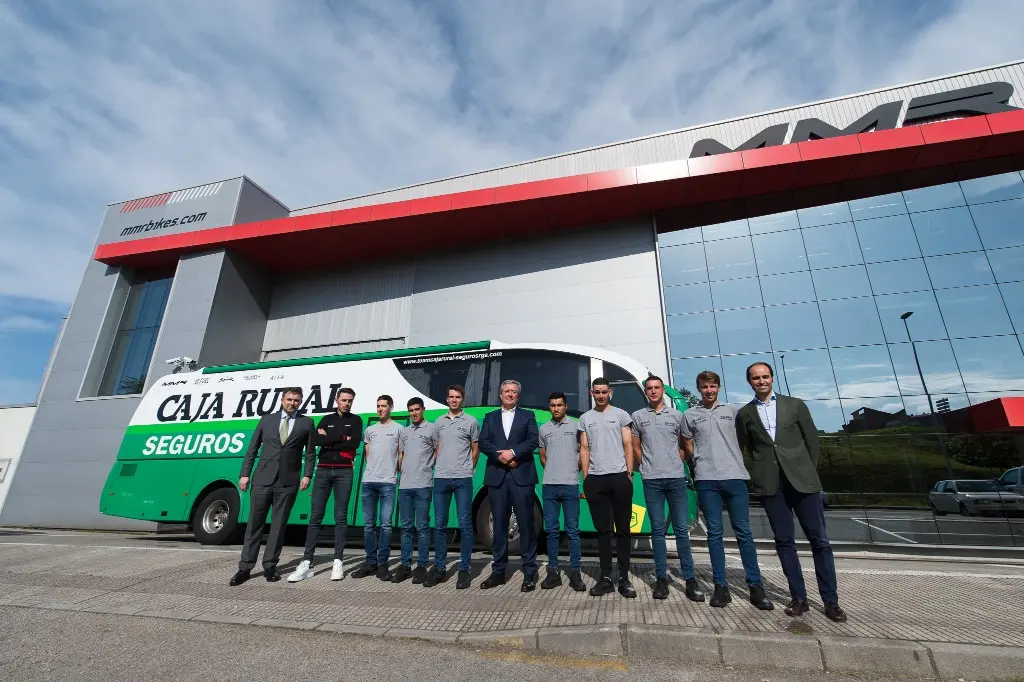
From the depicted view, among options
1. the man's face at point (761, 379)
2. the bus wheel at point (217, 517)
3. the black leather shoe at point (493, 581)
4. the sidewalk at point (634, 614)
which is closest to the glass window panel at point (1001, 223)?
the sidewalk at point (634, 614)

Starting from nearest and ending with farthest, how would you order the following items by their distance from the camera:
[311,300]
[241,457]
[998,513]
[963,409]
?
[241,457], [998,513], [963,409], [311,300]

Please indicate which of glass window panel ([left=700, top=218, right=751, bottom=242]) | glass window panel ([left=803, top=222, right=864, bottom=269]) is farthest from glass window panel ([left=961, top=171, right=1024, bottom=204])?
glass window panel ([left=700, top=218, right=751, bottom=242])

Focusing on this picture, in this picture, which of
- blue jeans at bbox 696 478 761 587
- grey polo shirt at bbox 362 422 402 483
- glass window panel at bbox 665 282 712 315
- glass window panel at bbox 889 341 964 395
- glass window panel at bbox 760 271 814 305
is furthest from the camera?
glass window panel at bbox 665 282 712 315

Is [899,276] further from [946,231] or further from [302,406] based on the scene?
[302,406]

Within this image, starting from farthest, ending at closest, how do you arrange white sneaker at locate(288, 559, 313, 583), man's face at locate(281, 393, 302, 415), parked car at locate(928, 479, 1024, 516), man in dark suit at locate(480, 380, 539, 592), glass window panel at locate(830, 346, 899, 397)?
glass window panel at locate(830, 346, 899, 397) → parked car at locate(928, 479, 1024, 516) → man's face at locate(281, 393, 302, 415) → white sneaker at locate(288, 559, 313, 583) → man in dark suit at locate(480, 380, 539, 592)

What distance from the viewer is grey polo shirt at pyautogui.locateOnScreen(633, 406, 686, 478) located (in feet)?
13.4

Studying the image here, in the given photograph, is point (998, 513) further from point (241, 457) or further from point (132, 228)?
point (132, 228)

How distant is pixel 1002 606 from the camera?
3766mm

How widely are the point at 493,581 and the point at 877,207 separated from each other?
52.3 feet

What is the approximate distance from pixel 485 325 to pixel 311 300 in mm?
7677

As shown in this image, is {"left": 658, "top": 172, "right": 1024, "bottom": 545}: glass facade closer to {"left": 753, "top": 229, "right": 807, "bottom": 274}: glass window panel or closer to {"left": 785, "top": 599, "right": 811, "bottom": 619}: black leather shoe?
{"left": 753, "top": 229, "right": 807, "bottom": 274}: glass window panel

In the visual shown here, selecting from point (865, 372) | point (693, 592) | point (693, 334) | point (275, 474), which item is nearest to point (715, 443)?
point (693, 592)

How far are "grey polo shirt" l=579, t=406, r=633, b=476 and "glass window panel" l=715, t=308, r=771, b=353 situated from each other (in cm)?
1022

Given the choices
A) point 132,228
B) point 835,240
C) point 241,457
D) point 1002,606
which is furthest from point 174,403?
point 835,240
